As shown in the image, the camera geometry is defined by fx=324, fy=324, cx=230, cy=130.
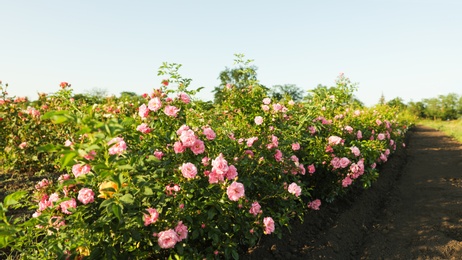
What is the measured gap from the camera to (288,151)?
363 cm

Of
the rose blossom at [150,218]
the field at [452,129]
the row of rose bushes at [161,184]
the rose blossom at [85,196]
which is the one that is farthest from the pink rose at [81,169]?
the field at [452,129]

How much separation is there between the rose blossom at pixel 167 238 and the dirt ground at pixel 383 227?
47.4 inches

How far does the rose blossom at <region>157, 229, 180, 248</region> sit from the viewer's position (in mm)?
1979

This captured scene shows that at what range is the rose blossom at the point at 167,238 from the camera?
1.98 metres

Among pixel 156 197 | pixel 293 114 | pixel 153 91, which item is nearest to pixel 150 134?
pixel 153 91

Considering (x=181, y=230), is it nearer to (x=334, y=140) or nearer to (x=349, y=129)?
(x=334, y=140)

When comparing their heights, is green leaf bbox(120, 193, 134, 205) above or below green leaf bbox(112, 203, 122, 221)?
above

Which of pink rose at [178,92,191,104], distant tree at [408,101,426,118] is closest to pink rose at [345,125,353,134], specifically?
pink rose at [178,92,191,104]

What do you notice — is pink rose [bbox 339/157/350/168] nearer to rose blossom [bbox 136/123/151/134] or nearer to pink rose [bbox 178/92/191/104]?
pink rose [bbox 178/92/191/104]

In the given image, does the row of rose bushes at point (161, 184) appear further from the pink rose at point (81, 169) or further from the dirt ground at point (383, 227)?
the dirt ground at point (383, 227)

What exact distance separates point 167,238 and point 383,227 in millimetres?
3164

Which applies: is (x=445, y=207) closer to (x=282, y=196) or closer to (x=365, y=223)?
(x=365, y=223)

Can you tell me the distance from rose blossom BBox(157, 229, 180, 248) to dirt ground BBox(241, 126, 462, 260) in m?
1.20

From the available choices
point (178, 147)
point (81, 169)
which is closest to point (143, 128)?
point (178, 147)
